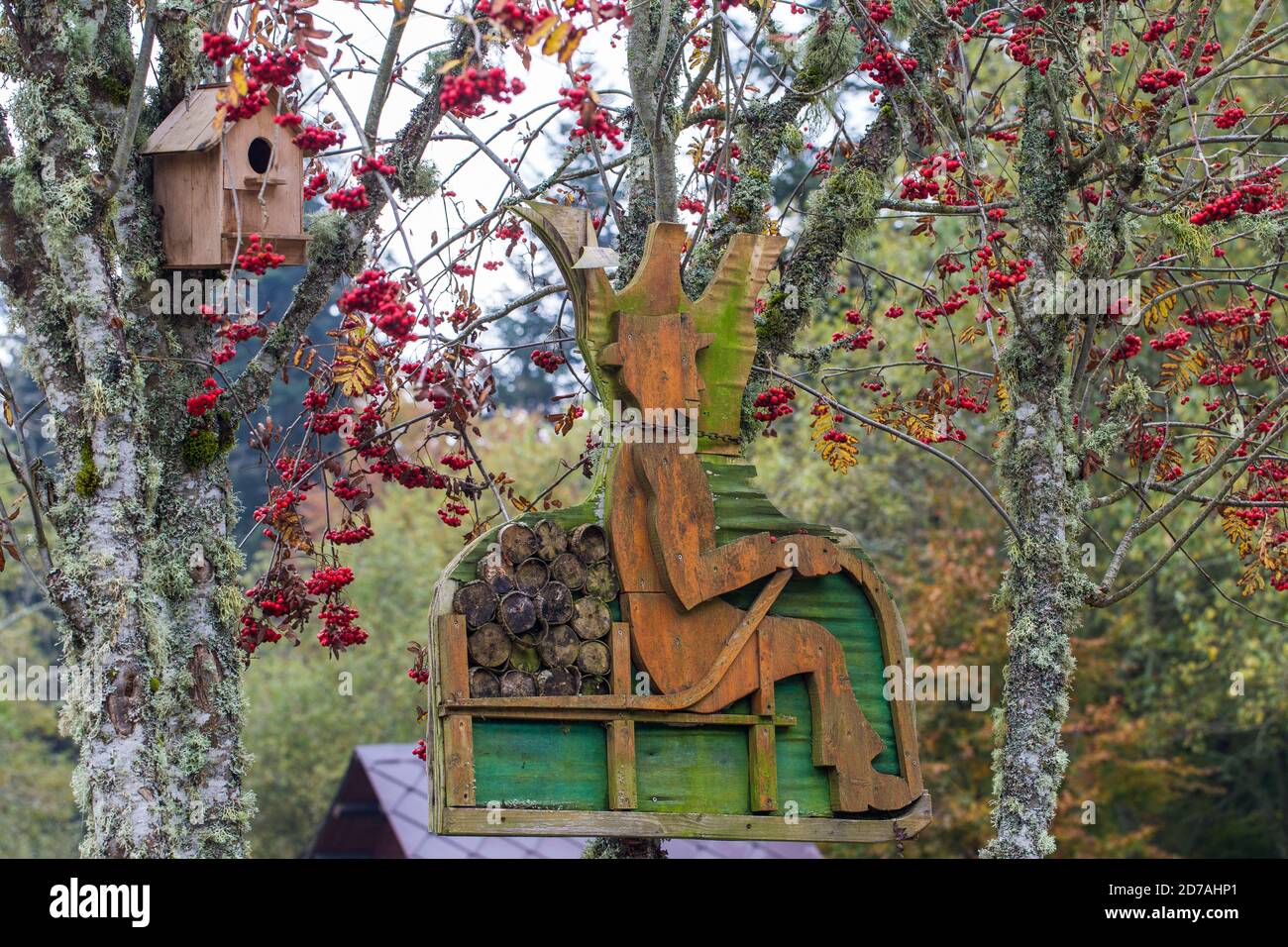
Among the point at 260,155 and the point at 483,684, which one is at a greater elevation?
the point at 260,155

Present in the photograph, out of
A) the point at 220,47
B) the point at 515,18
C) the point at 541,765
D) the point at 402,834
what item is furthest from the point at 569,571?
the point at 402,834

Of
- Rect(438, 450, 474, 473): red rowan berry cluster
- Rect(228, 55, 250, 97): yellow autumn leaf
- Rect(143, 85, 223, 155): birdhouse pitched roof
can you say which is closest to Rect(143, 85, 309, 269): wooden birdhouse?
Rect(143, 85, 223, 155): birdhouse pitched roof

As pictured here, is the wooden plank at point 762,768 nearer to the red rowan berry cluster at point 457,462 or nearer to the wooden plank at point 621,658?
the wooden plank at point 621,658

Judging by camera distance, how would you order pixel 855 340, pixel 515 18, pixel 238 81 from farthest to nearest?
1. pixel 855 340
2. pixel 238 81
3. pixel 515 18

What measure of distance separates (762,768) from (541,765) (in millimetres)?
749

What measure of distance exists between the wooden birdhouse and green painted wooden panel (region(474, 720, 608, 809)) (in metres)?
1.95

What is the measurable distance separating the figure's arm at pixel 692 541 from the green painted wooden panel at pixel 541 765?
0.55 metres

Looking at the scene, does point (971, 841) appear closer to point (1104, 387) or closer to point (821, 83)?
point (1104, 387)

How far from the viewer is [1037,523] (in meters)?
5.36

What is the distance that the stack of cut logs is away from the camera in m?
4.27

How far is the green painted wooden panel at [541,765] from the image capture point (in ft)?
13.9

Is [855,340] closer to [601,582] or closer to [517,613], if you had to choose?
[601,582]

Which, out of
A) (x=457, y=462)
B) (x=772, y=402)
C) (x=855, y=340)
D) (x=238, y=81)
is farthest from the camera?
(x=855, y=340)

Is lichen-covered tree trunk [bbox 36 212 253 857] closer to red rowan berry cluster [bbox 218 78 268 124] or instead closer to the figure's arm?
red rowan berry cluster [bbox 218 78 268 124]
